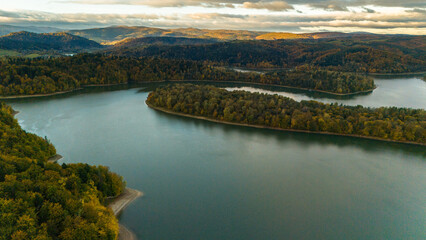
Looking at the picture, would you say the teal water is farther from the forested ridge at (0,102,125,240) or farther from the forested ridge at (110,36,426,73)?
the forested ridge at (110,36,426,73)

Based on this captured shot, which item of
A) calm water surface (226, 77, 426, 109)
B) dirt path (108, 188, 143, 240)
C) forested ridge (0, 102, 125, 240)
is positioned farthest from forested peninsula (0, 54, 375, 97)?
dirt path (108, 188, 143, 240)

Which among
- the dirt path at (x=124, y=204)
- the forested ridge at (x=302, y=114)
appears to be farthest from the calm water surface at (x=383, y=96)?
the dirt path at (x=124, y=204)

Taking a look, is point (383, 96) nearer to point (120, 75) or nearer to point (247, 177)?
point (247, 177)

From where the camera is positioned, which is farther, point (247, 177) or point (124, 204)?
point (247, 177)

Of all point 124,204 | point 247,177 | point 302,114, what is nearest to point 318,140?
point 302,114

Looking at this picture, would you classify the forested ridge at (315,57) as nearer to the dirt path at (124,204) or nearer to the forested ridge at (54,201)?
the dirt path at (124,204)
